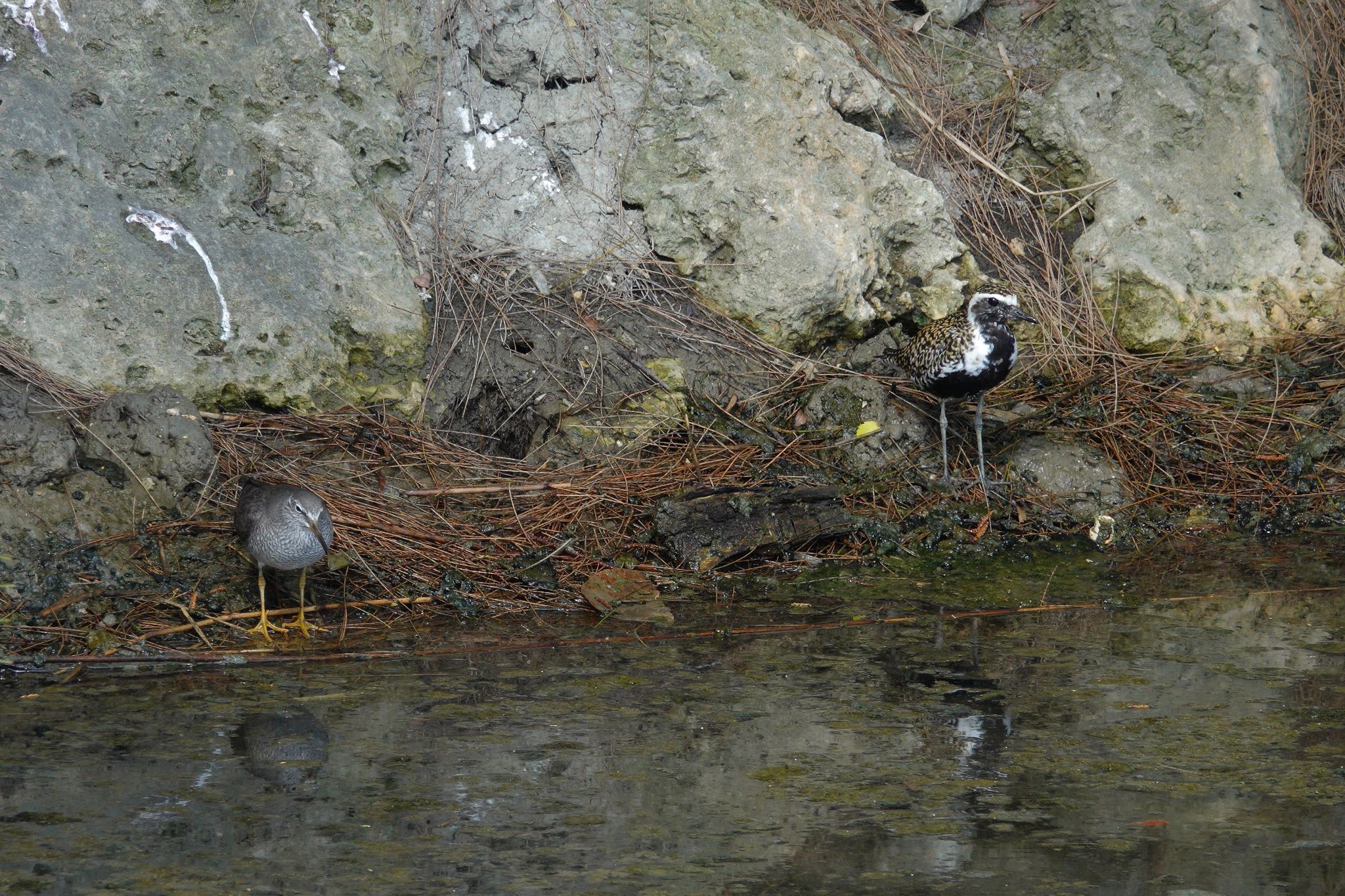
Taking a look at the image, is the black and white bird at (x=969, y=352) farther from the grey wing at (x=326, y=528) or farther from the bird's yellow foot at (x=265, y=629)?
the bird's yellow foot at (x=265, y=629)

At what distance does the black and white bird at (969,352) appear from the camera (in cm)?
623

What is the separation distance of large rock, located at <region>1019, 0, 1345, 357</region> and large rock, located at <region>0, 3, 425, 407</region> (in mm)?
4270

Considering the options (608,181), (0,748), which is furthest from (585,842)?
(608,181)

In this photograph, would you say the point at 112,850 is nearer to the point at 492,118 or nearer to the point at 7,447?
the point at 7,447

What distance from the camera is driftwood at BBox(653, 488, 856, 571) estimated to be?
5.62 m

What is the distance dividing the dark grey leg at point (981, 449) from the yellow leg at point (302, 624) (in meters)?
3.38

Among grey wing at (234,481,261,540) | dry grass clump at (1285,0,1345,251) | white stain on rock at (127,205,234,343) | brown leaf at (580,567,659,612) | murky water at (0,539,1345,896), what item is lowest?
murky water at (0,539,1345,896)

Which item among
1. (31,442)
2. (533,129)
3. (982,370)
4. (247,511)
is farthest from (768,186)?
(31,442)

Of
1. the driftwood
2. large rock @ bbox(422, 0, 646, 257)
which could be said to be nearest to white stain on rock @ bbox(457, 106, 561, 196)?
large rock @ bbox(422, 0, 646, 257)

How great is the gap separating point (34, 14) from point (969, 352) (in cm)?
473

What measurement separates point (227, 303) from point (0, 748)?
8.82 ft

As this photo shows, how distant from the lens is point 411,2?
6785mm

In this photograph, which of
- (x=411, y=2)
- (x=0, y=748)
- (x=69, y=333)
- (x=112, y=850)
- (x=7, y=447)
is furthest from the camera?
(x=411, y=2)

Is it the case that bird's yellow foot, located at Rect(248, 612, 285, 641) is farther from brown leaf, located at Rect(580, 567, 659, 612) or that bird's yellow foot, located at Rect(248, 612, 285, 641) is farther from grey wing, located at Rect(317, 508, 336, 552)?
brown leaf, located at Rect(580, 567, 659, 612)
